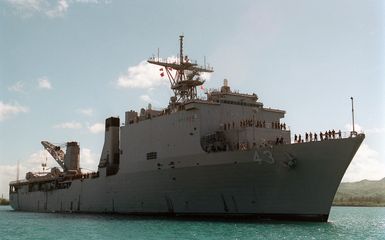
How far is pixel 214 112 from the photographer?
30078 millimetres

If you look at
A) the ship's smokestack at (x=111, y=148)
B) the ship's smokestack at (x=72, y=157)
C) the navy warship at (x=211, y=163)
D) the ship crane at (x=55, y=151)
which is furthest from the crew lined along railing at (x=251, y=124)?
the ship crane at (x=55, y=151)

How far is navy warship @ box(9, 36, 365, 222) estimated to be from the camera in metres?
24.5

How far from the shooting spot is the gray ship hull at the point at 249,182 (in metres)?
24.1

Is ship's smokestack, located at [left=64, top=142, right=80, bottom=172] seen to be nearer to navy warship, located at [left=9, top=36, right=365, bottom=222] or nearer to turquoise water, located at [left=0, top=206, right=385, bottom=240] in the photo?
navy warship, located at [left=9, top=36, right=365, bottom=222]

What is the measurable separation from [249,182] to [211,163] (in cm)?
269

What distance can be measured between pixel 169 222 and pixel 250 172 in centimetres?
581

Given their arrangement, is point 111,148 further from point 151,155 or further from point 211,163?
point 211,163

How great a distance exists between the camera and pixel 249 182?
2572cm

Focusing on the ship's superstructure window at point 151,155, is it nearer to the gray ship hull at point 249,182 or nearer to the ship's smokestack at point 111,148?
the gray ship hull at point 249,182

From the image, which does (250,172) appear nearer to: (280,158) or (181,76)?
(280,158)

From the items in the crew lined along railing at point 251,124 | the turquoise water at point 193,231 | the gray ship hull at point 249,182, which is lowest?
the turquoise water at point 193,231

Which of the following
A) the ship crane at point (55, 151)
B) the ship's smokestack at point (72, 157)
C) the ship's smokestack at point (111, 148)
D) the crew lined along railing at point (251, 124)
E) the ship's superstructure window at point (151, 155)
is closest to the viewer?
the crew lined along railing at point (251, 124)

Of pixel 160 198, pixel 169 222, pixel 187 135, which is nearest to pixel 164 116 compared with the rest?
pixel 187 135

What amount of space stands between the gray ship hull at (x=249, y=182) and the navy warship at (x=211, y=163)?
0.17 feet
